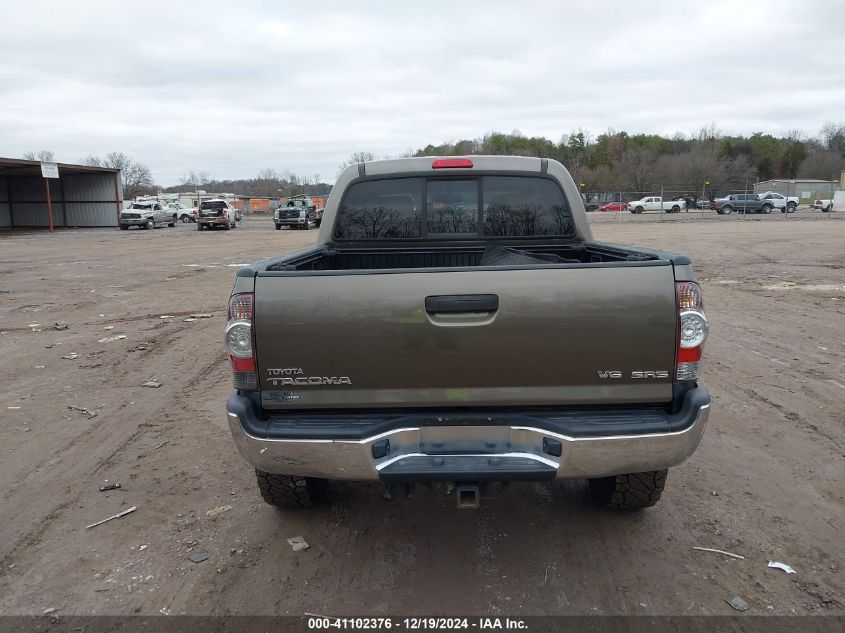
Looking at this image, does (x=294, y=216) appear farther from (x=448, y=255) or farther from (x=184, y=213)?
(x=448, y=255)

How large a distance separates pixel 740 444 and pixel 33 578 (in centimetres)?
475

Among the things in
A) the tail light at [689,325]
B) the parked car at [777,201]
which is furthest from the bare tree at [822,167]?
the tail light at [689,325]

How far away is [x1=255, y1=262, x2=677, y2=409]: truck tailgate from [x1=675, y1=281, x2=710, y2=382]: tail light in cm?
4

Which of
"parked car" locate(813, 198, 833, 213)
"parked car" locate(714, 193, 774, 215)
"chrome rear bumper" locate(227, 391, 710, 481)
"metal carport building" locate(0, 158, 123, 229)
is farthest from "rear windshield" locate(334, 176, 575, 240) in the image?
"parked car" locate(813, 198, 833, 213)

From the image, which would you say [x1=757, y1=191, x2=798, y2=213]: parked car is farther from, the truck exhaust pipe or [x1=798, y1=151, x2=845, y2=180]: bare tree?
[x1=798, y1=151, x2=845, y2=180]: bare tree

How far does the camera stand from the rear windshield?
15.2ft

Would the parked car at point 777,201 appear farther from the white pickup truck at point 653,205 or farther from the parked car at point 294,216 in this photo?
the parked car at point 294,216

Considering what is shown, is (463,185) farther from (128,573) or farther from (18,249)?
(18,249)

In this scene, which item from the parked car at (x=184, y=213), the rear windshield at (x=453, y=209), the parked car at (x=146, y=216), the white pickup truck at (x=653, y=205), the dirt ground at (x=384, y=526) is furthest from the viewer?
the white pickup truck at (x=653, y=205)

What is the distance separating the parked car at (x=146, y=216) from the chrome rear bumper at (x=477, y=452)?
151 ft

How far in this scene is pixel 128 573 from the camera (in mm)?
3219

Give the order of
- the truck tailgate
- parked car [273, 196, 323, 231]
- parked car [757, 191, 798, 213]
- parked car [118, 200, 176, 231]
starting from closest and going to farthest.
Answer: the truck tailgate, parked car [273, 196, 323, 231], parked car [118, 200, 176, 231], parked car [757, 191, 798, 213]

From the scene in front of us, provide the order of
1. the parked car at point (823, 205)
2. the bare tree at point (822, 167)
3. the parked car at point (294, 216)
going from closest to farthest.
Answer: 1. the parked car at point (294, 216)
2. the parked car at point (823, 205)
3. the bare tree at point (822, 167)

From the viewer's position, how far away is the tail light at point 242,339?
286 centimetres
